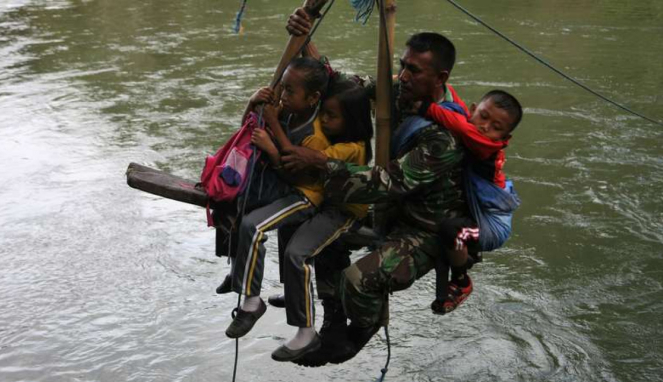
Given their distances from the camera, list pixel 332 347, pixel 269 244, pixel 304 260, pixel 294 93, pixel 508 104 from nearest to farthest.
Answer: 1. pixel 508 104
2. pixel 294 93
3. pixel 304 260
4. pixel 332 347
5. pixel 269 244

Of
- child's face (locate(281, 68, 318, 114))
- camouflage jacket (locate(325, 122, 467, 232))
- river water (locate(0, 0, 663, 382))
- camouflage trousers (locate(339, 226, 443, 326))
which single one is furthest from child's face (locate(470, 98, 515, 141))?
river water (locate(0, 0, 663, 382))

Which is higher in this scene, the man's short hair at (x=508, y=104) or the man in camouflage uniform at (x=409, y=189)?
the man's short hair at (x=508, y=104)

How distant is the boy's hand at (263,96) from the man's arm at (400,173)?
1.17ft

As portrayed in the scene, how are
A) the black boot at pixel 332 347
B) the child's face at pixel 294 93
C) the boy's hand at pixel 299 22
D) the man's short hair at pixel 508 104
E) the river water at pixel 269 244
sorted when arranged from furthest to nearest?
the river water at pixel 269 244, the black boot at pixel 332 347, the boy's hand at pixel 299 22, the child's face at pixel 294 93, the man's short hair at pixel 508 104

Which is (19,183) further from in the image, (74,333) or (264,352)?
(264,352)

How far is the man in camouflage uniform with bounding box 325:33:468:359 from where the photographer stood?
326 cm

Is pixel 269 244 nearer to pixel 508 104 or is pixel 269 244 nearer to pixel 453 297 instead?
pixel 453 297

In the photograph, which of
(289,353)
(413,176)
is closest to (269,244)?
(289,353)

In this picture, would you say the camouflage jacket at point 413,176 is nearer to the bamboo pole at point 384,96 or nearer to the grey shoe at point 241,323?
the bamboo pole at point 384,96

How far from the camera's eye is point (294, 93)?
3.35 m

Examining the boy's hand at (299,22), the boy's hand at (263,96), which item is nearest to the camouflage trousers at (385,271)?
the boy's hand at (263,96)

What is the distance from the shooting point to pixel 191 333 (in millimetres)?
5750

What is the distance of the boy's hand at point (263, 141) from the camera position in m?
3.36

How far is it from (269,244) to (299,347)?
360 cm
